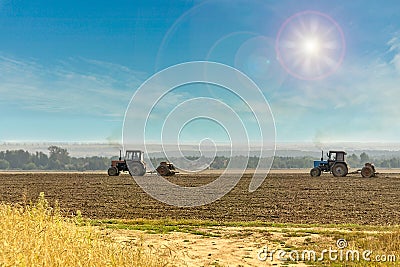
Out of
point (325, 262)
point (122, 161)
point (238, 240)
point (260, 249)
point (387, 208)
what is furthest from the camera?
point (122, 161)

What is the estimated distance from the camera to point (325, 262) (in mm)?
9453

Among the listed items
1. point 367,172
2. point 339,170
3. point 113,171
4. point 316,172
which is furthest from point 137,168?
point 367,172

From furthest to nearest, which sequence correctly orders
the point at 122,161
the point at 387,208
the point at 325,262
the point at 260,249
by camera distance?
1. the point at 122,161
2. the point at 387,208
3. the point at 260,249
4. the point at 325,262

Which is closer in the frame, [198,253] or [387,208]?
[198,253]

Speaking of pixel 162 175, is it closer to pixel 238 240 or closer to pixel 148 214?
pixel 148 214

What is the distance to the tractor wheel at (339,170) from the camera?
43406mm

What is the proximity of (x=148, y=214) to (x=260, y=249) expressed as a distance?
26.5 ft

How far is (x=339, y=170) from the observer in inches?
1716

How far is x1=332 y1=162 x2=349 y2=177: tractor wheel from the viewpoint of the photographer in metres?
43.4

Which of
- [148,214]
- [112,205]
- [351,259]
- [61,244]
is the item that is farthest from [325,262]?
[112,205]

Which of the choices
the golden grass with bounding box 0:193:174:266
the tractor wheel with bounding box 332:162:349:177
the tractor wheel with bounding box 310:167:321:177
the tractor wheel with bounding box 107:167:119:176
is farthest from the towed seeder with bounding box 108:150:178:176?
the golden grass with bounding box 0:193:174:266

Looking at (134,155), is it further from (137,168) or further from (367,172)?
(367,172)

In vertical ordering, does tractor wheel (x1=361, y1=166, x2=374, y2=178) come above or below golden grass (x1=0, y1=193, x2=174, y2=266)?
above

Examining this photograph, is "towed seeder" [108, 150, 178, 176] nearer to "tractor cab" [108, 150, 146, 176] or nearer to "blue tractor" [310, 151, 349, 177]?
"tractor cab" [108, 150, 146, 176]
